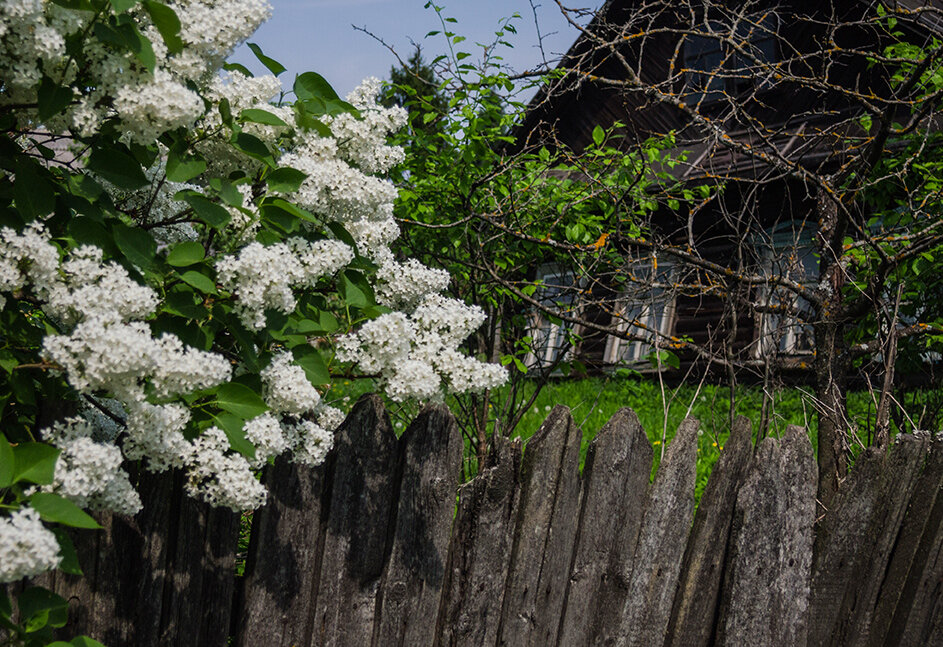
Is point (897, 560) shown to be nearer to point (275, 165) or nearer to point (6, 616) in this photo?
point (275, 165)

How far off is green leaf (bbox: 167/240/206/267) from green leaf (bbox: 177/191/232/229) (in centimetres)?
6

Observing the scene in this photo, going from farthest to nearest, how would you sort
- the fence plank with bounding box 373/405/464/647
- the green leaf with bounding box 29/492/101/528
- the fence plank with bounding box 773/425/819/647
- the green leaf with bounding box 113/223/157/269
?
1. the fence plank with bounding box 773/425/819/647
2. the fence plank with bounding box 373/405/464/647
3. the green leaf with bounding box 113/223/157/269
4. the green leaf with bounding box 29/492/101/528

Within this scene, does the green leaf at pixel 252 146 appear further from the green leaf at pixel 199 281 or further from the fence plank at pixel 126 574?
the fence plank at pixel 126 574

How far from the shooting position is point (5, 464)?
146 centimetres

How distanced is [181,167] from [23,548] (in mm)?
803

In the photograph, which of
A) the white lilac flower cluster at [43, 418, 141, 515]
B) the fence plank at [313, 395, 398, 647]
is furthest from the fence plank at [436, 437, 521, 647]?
the white lilac flower cluster at [43, 418, 141, 515]

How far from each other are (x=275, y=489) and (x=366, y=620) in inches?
17.8

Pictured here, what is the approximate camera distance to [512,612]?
7.96 ft

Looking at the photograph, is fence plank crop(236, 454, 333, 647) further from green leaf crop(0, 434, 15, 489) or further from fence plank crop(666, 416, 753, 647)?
fence plank crop(666, 416, 753, 647)

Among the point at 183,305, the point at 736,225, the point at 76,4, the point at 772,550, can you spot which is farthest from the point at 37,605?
the point at 736,225

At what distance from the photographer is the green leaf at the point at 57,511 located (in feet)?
4.62

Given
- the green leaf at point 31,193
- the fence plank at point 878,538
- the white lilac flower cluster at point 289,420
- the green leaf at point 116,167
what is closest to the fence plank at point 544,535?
the white lilac flower cluster at point 289,420

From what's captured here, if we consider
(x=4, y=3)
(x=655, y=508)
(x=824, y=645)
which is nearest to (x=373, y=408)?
(x=655, y=508)

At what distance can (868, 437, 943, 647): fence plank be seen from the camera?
2.86m
